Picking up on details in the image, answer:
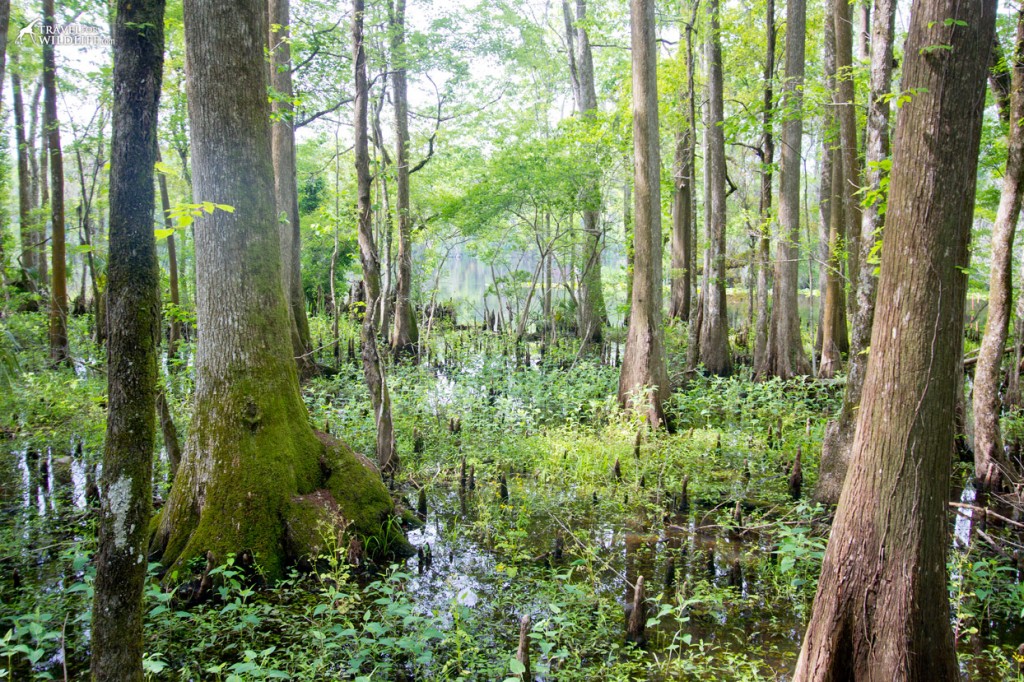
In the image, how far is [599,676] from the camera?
3592mm

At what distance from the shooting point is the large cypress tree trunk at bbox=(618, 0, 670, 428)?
904 centimetres

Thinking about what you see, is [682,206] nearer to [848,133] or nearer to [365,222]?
[848,133]

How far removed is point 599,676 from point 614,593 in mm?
1144

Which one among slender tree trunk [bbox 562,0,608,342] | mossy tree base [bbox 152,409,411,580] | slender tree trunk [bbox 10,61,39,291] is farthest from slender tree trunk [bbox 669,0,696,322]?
slender tree trunk [bbox 10,61,39,291]

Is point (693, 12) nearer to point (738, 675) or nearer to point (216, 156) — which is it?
point (216, 156)

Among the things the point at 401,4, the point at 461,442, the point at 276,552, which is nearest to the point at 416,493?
the point at 461,442

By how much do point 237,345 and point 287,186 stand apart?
22.7 feet

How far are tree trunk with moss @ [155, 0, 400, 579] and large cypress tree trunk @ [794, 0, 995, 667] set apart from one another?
3578 millimetres

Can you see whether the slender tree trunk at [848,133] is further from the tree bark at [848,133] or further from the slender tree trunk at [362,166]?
the slender tree trunk at [362,166]

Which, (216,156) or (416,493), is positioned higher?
(216,156)

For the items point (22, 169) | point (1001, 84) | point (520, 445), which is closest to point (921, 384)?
point (520, 445)

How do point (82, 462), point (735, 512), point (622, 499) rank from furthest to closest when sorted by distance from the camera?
point (82, 462), point (622, 499), point (735, 512)

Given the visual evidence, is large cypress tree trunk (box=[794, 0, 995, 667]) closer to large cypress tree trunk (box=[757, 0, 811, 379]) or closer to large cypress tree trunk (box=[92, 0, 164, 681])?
large cypress tree trunk (box=[92, 0, 164, 681])

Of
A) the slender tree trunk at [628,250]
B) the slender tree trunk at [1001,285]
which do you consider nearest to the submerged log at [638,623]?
the slender tree trunk at [1001,285]
